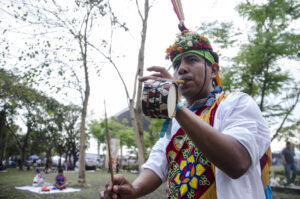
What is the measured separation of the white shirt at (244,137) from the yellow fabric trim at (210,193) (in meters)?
0.09

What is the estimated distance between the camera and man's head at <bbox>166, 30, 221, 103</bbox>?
1625mm

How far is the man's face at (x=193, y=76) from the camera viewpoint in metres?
1.62

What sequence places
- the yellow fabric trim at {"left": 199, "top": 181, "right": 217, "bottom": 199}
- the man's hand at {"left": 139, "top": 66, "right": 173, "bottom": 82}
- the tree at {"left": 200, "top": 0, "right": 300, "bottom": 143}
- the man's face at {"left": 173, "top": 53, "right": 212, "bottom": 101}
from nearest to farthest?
1. the man's hand at {"left": 139, "top": 66, "right": 173, "bottom": 82}
2. the yellow fabric trim at {"left": 199, "top": 181, "right": 217, "bottom": 199}
3. the man's face at {"left": 173, "top": 53, "right": 212, "bottom": 101}
4. the tree at {"left": 200, "top": 0, "right": 300, "bottom": 143}

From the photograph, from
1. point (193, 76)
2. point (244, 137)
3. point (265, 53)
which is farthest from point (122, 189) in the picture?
point (265, 53)

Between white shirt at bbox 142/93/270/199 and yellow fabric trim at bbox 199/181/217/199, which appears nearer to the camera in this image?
white shirt at bbox 142/93/270/199

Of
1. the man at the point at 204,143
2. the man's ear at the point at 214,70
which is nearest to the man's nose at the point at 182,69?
the man at the point at 204,143

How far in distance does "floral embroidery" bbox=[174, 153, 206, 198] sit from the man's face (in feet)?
1.47

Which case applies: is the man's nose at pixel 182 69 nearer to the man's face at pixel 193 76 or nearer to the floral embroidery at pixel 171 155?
the man's face at pixel 193 76

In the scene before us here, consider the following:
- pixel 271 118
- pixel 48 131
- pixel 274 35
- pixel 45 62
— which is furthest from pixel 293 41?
pixel 48 131

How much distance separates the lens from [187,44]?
5.69 ft

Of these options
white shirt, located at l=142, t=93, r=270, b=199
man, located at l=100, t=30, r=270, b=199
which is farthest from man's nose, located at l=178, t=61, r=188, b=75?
white shirt, located at l=142, t=93, r=270, b=199

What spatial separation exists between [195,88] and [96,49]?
6.46 m

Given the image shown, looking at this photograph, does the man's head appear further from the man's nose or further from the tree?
the tree

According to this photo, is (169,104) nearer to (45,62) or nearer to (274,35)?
(274,35)
